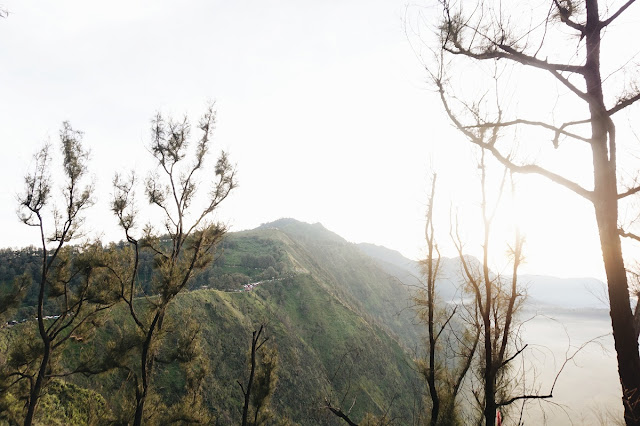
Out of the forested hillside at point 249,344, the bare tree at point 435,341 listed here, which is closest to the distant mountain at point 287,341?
the forested hillside at point 249,344

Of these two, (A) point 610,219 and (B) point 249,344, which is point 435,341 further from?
(B) point 249,344

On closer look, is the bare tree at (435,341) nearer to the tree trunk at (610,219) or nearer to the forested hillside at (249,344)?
the tree trunk at (610,219)

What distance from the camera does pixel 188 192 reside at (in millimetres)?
12586

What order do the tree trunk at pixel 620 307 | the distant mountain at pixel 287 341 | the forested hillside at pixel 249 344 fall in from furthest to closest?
the distant mountain at pixel 287 341, the forested hillside at pixel 249 344, the tree trunk at pixel 620 307

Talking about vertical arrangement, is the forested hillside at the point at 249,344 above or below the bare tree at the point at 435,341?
below

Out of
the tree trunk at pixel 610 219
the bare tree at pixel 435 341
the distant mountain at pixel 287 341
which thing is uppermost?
the tree trunk at pixel 610 219

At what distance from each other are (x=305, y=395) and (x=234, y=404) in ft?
43.0

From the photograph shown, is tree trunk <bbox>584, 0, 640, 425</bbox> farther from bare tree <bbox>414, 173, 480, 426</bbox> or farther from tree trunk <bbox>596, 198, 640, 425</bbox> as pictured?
bare tree <bbox>414, 173, 480, 426</bbox>

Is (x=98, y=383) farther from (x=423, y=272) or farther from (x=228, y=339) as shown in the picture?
(x=423, y=272)

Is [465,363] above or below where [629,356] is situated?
below

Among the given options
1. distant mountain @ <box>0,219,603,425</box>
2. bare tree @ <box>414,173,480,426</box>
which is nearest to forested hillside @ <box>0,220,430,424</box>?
distant mountain @ <box>0,219,603,425</box>

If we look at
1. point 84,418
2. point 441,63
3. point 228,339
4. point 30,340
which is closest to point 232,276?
point 228,339

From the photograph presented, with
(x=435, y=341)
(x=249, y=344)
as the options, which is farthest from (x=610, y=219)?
(x=249, y=344)

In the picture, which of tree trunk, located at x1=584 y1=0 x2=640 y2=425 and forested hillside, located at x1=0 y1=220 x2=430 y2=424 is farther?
forested hillside, located at x1=0 y1=220 x2=430 y2=424
